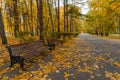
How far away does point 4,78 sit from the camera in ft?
16.2

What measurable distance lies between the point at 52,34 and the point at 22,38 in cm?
377

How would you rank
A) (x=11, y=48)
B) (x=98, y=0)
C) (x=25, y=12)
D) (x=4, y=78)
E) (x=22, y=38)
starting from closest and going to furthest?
(x=4, y=78), (x=11, y=48), (x=22, y=38), (x=98, y=0), (x=25, y=12)

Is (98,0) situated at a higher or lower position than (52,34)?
higher

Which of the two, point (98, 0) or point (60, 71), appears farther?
point (98, 0)

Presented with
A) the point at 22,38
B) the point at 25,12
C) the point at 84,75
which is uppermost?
the point at 25,12

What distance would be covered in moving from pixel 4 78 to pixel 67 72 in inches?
83.5

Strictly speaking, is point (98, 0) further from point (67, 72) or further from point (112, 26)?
point (67, 72)

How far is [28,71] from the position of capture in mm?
5660

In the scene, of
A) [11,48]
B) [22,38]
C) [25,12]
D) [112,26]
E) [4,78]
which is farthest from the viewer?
[112,26]

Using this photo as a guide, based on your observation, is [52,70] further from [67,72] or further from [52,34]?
[52,34]

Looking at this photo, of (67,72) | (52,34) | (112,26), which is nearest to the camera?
(67,72)

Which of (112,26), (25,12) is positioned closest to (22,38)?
(25,12)

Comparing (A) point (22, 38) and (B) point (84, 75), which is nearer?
(B) point (84, 75)

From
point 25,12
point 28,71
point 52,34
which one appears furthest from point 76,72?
point 25,12
